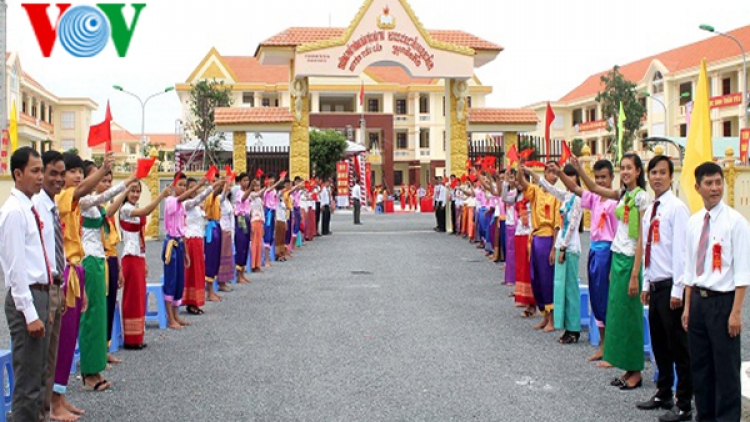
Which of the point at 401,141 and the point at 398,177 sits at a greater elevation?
the point at 401,141

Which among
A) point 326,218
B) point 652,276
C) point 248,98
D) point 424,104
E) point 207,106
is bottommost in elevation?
point 326,218

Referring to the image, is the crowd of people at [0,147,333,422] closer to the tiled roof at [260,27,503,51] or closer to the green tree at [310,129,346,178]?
the tiled roof at [260,27,503,51]

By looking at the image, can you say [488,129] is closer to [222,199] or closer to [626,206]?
[222,199]

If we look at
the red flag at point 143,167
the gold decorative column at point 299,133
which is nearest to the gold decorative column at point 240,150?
the gold decorative column at point 299,133

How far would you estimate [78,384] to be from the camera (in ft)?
23.1

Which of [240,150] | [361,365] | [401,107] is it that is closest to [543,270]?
[361,365]

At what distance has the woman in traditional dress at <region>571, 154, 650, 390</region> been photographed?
22.0 ft

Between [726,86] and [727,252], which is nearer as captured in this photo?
[727,252]

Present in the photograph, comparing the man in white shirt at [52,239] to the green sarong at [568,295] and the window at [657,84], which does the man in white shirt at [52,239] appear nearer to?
the green sarong at [568,295]

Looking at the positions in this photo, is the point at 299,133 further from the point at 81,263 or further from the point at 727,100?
the point at 727,100

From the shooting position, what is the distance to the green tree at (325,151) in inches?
1933

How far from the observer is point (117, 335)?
28.1 feet

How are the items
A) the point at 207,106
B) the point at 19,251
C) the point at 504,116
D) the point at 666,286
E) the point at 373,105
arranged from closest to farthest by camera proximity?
1. the point at 19,251
2. the point at 666,286
3. the point at 504,116
4. the point at 207,106
5. the point at 373,105

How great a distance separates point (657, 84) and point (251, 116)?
35.4m
